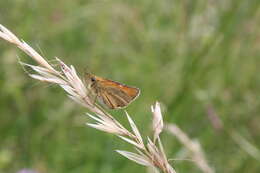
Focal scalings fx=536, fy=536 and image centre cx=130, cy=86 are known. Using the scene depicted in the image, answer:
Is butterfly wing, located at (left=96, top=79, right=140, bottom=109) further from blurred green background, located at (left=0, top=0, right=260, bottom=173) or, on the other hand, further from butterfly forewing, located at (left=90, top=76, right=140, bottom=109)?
blurred green background, located at (left=0, top=0, right=260, bottom=173)

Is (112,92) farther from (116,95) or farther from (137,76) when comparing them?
(137,76)

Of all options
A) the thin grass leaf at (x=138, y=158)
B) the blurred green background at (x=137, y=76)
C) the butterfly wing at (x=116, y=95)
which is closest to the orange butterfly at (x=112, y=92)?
the butterfly wing at (x=116, y=95)

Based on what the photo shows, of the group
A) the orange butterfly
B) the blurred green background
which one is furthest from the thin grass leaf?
the blurred green background

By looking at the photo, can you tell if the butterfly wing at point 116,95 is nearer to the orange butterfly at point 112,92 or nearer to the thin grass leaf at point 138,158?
the orange butterfly at point 112,92

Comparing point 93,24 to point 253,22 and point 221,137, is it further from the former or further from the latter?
point 221,137

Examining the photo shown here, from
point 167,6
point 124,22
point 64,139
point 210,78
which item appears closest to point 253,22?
point 210,78
